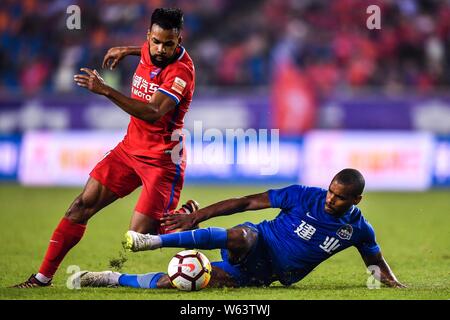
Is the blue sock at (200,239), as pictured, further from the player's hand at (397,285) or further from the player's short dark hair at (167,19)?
the player's short dark hair at (167,19)

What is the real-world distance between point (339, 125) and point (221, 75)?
294cm

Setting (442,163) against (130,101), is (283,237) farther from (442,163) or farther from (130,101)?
(442,163)

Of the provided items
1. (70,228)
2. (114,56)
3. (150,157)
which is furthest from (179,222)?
(114,56)

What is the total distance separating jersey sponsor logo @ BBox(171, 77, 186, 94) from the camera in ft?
22.9

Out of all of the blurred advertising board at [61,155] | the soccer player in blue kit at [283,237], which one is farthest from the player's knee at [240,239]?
the blurred advertising board at [61,155]

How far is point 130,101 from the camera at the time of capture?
21.8 ft

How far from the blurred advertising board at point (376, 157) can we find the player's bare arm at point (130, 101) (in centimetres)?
959

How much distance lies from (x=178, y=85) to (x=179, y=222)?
3.70ft

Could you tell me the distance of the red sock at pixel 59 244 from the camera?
697cm

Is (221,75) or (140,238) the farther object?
(221,75)
